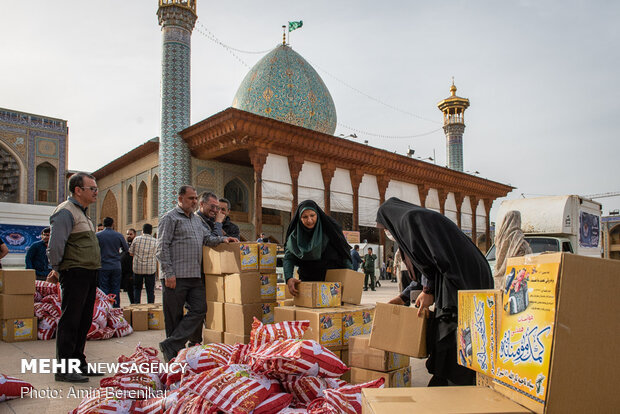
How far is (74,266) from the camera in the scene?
10.3 feet

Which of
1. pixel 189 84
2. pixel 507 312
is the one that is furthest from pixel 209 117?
pixel 507 312

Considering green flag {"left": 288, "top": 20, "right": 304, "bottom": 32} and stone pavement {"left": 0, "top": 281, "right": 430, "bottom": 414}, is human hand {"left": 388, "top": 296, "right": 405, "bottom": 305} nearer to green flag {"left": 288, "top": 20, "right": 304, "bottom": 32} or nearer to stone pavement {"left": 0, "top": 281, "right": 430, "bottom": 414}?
stone pavement {"left": 0, "top": 281, "right": 430, "bottom": 414}

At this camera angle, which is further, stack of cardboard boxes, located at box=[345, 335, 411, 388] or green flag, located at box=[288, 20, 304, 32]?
green flag, located at box=[288, 20, 304, 32]

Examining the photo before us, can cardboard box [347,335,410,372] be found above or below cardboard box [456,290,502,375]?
below

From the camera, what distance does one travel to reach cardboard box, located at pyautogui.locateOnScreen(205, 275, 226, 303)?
3803 millimetres

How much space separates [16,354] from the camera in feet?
13.1

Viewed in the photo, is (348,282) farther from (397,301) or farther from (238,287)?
(397,301)

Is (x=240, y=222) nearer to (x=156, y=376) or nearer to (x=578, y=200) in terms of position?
(x=578, y=200)

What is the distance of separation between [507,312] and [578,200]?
8398mm

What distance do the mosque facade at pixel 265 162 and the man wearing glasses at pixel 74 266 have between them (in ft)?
33.6

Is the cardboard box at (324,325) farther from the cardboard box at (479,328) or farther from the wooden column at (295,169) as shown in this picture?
the wooden column at (295,169)

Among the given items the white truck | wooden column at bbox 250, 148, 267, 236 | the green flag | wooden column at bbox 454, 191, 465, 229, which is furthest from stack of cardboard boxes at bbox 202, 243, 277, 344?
wooden column at bbox 454, 191, 465, 229

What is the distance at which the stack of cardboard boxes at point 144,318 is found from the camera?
539 centimetres

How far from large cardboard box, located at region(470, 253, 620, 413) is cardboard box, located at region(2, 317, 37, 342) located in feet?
16.1
